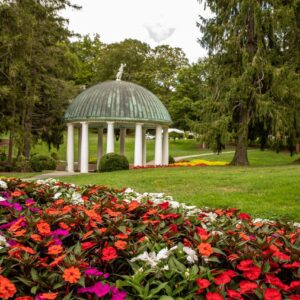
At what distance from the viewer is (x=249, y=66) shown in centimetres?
1761

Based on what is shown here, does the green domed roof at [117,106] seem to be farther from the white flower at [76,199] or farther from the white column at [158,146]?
the white flower at [76,199]

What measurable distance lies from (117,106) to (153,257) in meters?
20.6

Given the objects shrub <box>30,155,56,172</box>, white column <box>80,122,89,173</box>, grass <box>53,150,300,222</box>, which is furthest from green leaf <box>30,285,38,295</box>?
white column <box>80,122,89,173</box>

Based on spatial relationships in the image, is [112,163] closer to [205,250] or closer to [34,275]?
[205,250]

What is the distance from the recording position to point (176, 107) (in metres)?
43.2

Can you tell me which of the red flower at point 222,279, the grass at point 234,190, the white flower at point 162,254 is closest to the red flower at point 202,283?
the red flower at point 222,279

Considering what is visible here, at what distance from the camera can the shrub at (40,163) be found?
2186 centimetres

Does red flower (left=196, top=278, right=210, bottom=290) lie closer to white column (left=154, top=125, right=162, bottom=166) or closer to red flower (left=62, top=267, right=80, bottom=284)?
red flower (left=62, top=267, right=80, bottom=284)

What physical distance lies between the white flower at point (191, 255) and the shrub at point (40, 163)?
2010 cm

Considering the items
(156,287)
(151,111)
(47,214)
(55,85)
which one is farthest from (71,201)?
(55,85)

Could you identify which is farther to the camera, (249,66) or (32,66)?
(32,66)

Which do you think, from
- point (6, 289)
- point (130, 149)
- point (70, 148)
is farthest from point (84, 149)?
point (6, 289)

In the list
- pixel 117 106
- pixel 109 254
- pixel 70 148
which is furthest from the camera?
A: pixel 70 148

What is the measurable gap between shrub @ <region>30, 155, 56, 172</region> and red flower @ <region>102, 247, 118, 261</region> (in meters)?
20.0
